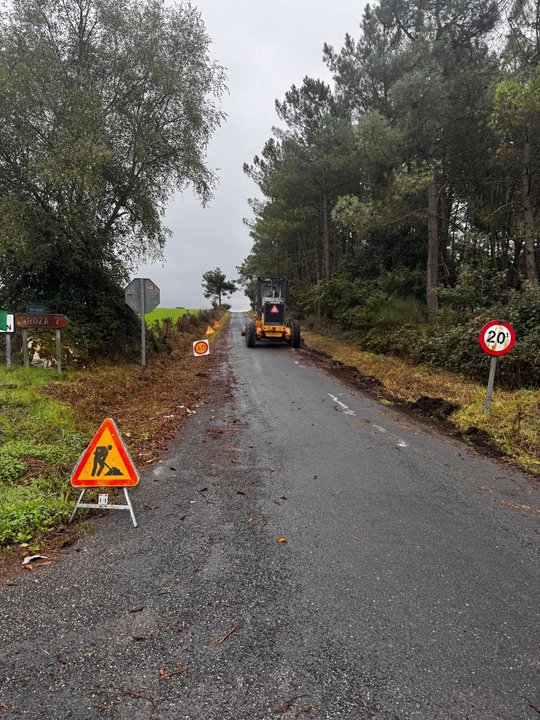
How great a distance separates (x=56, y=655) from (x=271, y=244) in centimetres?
3684

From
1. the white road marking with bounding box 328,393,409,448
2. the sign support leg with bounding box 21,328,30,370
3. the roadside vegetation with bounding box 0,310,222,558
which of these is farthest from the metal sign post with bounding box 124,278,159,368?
the white road marking with bounding box 328,393,409,448

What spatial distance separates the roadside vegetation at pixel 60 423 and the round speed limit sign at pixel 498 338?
5515mm

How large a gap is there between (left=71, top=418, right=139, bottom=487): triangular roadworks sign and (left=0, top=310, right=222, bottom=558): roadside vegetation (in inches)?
15.3

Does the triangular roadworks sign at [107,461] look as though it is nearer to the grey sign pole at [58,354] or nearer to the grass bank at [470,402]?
the grass bank at [470,402]

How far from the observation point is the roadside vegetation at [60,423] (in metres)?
3.69

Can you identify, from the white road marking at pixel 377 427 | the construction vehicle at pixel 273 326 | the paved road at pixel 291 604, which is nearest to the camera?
the paved road at pixel 291 604

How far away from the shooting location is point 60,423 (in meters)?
6.09

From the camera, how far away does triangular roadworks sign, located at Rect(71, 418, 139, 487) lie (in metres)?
3.90

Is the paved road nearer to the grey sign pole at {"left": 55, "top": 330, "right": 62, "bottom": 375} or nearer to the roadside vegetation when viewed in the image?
→ the roadside vegetation

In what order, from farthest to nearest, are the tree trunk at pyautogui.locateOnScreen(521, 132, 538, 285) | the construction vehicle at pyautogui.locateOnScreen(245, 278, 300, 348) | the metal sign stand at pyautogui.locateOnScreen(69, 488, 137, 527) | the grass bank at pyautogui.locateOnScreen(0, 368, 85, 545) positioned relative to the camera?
1. the construction vehicle at pyautogui.locateOnScreen(245, 278, 300, 348)
2. the tree trunk at pyautogui.locateOnScreen(521, 132, 538, 285)
3. the metal sign stand at pyautogui.locateOnScreen(69, 488, 137, 527)
4. the grass bank at pyautogui.locateOnScreen(0, 368, 85, 545)

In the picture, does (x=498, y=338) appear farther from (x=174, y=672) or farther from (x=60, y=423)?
(x=60, y=423)

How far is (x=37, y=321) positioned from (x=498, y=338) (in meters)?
9.52

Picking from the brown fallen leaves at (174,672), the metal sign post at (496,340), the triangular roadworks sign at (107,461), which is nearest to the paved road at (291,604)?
the brown fallen leaves at (174,672)

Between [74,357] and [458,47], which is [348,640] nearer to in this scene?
[74,357]
